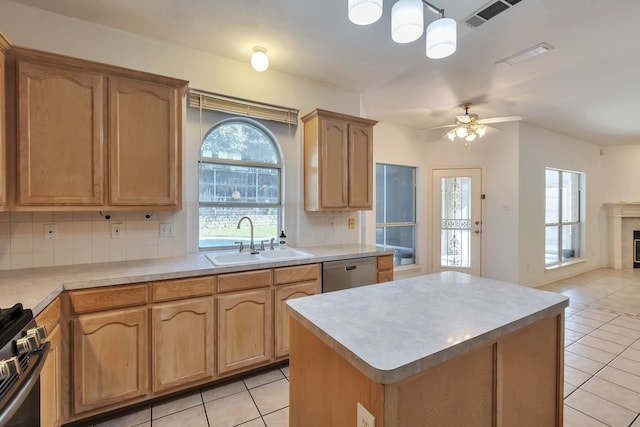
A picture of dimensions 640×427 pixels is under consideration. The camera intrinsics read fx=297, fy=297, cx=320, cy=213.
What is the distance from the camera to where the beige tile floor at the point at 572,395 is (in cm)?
191

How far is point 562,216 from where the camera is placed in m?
6.00

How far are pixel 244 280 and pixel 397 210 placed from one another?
11.7 feet

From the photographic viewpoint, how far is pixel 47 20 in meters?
2.14

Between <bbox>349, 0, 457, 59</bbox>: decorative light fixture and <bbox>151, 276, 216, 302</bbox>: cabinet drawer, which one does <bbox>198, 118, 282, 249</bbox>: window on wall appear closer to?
<bbox>151, 276, 216, 302</bbox>: cabinet drawer

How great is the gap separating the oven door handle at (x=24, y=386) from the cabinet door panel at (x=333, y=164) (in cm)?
224

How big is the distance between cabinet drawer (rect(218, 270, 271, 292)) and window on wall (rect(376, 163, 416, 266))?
2939 millimetres

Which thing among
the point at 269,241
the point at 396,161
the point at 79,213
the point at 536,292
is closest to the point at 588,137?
the point at 396,161

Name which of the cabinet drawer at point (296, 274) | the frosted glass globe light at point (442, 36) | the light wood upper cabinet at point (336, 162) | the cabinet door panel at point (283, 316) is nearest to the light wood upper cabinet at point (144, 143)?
the cabinet drawer at point (296, 274)

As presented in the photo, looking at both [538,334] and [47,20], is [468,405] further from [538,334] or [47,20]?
[47,20]

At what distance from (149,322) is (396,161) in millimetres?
4216

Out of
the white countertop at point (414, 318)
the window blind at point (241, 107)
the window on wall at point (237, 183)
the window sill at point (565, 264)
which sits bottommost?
the window sill at point (565, 264)

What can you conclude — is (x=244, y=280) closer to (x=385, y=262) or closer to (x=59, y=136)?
(x=385, y=262)

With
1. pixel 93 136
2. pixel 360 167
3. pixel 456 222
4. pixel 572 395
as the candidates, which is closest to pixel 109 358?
pixel 93 136

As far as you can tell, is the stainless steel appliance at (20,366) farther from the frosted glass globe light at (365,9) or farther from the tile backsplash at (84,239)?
the frosted glass globe light at (365,9)
